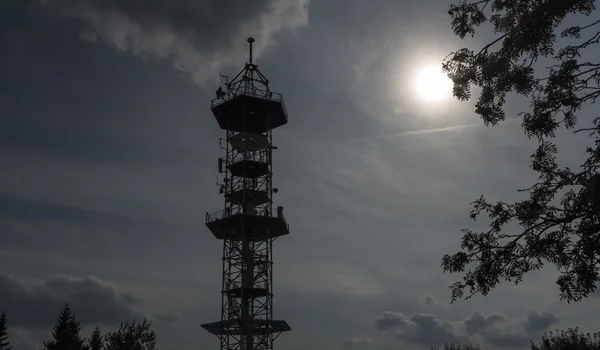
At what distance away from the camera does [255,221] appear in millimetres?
68750

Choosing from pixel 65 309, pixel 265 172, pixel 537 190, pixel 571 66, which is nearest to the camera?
pixel 571 66

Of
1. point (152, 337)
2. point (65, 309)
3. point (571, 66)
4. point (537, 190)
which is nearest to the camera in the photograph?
point (571, 66)

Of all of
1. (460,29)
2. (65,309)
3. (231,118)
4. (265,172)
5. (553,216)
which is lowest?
(553,216)

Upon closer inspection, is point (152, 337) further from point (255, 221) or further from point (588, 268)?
point (588, 268)

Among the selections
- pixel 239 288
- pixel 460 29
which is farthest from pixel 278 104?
pixel 460 29

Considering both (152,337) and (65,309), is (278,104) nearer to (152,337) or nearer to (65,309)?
(152,337)

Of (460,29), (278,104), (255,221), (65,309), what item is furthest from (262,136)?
(460,29)

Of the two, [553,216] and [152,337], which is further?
[152,337]

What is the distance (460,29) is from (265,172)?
54845 millimetres

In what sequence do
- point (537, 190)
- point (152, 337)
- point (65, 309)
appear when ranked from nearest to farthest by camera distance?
1. point (537, 190)
2. point (152, 337)
3. point (65, 309)

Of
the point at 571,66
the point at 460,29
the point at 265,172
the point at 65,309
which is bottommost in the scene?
the point at 571,66

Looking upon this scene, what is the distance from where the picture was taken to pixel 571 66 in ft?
55.5

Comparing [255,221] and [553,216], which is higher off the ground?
[255,221]

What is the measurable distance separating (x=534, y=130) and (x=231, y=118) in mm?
59984
